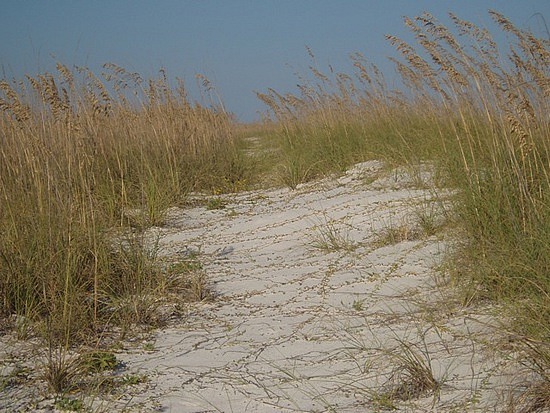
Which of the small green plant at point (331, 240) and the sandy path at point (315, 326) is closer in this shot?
the sandy path at point (315, 326)

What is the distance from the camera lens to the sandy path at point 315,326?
229cm

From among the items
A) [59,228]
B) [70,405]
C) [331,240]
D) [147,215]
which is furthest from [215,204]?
[70,405]

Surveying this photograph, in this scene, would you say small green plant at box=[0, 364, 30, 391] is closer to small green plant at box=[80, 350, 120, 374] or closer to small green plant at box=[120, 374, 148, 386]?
small green plant at box=[80, 350, 120, 374]

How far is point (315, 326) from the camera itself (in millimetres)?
2994

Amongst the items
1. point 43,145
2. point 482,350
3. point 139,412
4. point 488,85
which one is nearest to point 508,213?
point 488,85

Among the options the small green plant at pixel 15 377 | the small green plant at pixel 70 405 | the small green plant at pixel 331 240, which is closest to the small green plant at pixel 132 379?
the small green plant at pixel 70 405

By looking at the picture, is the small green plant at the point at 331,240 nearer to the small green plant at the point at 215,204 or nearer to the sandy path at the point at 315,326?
the sandy path at the point at 315,326

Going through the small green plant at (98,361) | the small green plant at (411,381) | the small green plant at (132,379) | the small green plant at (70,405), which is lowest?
the small green plant at (411,381)

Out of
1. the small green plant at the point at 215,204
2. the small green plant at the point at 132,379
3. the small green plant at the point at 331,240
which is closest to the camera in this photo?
the small green plant at the point at 132,379

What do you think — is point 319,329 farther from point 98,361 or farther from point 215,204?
point 215,204

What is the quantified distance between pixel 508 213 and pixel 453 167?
141 cm

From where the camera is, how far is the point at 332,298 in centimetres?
337

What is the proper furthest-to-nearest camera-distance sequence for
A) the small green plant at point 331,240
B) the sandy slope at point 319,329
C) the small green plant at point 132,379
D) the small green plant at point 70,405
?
the small green plant at point 331,240 < the small green plant at point 132,379 < the sandy slope at point 319,329 < the small green plant at point 70,405

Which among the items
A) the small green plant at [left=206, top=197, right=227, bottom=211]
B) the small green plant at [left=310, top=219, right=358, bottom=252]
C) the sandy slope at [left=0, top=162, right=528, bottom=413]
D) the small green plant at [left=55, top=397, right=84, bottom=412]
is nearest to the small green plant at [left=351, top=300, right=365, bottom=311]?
the sandy slope at [left=0, top=162, right=528, bottom=413]
